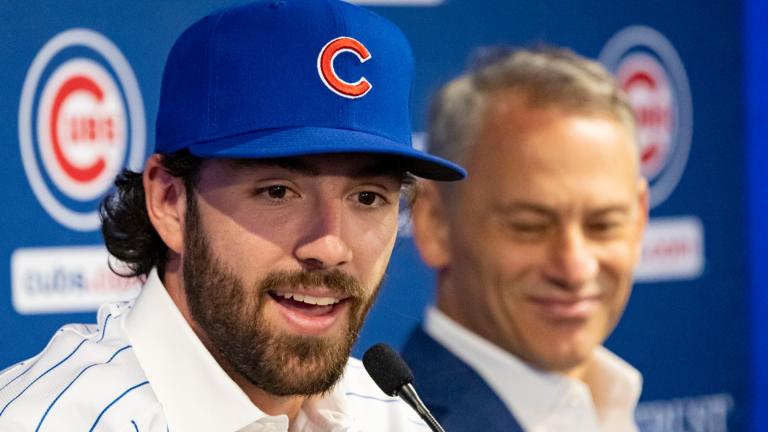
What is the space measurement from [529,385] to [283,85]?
1.10 m

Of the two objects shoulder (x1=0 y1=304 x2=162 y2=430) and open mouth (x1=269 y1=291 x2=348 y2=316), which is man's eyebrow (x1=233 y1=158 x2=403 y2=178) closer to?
open mouth (x1=269 y1=291 x2=348 y2=316)

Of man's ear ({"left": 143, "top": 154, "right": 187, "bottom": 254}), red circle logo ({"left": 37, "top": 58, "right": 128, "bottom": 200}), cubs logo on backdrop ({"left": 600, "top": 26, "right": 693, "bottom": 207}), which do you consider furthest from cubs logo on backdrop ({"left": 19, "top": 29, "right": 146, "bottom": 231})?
cubs logo on backdrop ({"left": 600, "top": 26, "right": 693, "bottom": 207})

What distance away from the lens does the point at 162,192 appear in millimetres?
1546

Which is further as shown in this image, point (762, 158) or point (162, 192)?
point (762, 158)

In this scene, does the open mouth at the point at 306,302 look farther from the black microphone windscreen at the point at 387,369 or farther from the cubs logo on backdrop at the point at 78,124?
the cubs logo on backdrop at the point at 78,124

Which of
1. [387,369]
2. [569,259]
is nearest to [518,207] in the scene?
[569,259]

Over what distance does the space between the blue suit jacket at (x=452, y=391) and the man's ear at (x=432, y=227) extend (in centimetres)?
14

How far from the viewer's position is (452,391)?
2.18 m

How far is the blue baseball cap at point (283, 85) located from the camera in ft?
4.61

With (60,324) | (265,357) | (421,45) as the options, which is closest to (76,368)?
(265,357)

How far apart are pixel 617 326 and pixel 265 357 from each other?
1.40 meters

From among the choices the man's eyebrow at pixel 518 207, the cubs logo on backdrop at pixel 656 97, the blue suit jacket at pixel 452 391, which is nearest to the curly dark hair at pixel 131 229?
the blue suit jacket at pixel 452 391

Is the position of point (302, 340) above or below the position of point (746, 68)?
below

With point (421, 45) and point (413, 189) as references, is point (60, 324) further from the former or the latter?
point (421, 45)
